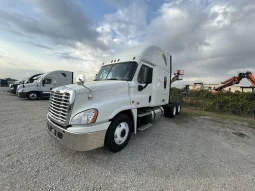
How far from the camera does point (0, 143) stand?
3697 millimetres

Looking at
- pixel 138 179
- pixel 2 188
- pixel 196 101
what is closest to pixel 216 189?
pixel 138 179

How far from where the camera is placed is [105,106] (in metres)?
3.15

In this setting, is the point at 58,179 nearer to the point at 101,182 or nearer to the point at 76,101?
the point at 101,182

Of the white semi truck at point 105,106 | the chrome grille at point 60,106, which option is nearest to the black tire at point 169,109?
the white semi truck at point 105,106

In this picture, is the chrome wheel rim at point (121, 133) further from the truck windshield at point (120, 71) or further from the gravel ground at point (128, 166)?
the truck windshield at point (120, 71)

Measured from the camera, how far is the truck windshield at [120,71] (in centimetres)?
413

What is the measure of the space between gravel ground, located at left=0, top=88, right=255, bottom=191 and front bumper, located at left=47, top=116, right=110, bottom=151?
426 millimetres

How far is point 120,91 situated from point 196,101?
1269 centimetres

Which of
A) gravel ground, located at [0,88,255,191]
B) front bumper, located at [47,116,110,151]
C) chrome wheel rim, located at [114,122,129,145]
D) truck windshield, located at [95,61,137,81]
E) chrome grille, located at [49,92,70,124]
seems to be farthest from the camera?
truck windshield, located at [95,61,137,81]

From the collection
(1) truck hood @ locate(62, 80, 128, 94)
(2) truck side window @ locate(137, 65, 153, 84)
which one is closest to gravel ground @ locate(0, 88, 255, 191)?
(1) truck hood @ locate(62, 80, 128, 94)

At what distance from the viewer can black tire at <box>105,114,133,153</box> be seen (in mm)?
3262

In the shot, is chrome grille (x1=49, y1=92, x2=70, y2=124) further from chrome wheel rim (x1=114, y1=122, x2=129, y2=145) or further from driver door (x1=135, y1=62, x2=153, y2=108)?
driver door (x1=135, y1=62, x2=153, y2=108)

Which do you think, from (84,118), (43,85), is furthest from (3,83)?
(84,118)

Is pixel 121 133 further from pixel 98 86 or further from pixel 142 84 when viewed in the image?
pixel 142 84
